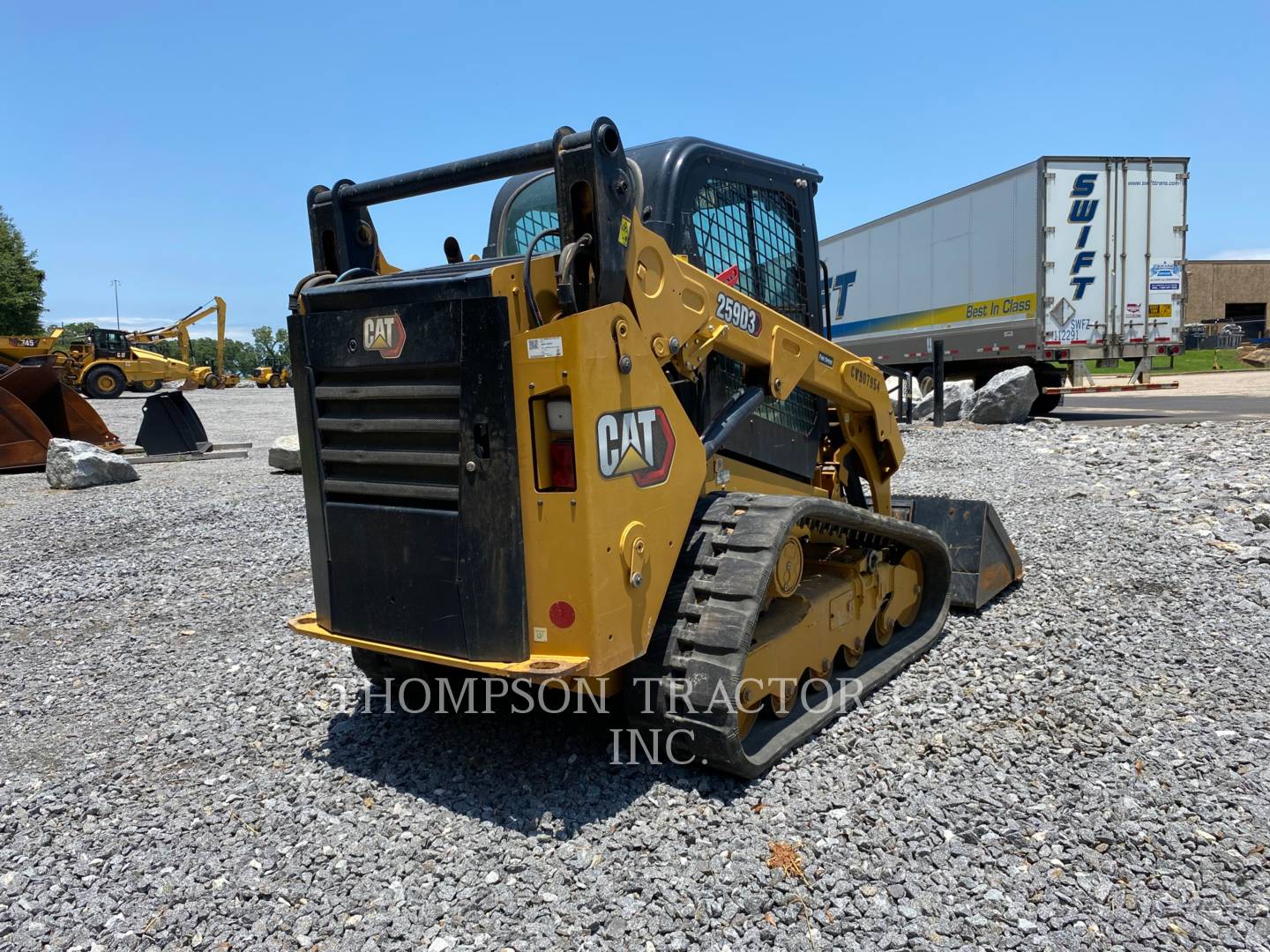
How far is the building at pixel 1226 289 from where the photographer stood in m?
50.3

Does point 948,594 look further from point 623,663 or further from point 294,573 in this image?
point 294,573

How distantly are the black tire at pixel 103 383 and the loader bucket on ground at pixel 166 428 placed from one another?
2053 cm

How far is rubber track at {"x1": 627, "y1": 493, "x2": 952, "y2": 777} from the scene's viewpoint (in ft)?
10.5

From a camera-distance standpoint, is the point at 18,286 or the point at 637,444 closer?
the point at 637,444

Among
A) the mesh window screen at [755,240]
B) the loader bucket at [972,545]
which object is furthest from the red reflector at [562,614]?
the loader bucket at [972,545]

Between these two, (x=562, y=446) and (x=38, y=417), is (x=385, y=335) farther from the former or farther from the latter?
(x=38, y=417)

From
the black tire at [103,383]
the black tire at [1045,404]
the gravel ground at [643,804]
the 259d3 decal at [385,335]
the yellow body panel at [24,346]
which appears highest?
the yellow body panel at [24,346]

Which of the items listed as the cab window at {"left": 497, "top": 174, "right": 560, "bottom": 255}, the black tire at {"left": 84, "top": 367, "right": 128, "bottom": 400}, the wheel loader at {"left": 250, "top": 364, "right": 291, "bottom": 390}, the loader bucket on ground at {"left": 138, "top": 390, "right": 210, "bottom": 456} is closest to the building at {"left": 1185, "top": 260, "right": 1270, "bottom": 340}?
the wheel loader at {"left": 250, "top": 364, "right": 291, "bottom": 390}

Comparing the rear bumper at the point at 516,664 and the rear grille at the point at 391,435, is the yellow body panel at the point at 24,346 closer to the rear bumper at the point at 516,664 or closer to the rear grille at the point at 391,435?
the rear grille at the point at 391,435

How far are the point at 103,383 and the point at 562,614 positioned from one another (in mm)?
35676

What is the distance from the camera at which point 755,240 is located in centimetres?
447

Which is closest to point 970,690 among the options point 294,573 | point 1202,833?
point 1202,833

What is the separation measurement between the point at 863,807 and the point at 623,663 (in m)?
1.00

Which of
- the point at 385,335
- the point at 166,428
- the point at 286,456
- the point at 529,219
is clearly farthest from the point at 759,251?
the point at 166,428
